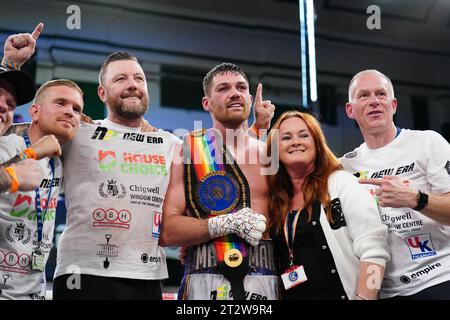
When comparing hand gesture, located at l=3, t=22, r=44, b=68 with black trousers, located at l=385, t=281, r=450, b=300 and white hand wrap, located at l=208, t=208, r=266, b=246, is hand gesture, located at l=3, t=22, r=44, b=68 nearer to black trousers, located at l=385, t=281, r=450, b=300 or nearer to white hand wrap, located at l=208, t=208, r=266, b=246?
white hand wrap, located at l=208, t=208, r=266, b=246

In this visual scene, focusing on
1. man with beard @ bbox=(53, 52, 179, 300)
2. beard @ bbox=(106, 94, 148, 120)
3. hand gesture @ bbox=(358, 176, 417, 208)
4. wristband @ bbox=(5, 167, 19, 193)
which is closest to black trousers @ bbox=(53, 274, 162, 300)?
man with beard @ bbox=(53, 52, 179, 300)

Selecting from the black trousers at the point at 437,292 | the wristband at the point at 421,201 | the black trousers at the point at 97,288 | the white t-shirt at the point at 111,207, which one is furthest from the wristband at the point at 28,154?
the black trousers at the point at 437,292

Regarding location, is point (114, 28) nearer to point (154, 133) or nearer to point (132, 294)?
point (154, 133)

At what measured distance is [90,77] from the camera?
5.34 meters

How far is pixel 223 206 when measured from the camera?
6.98 feet

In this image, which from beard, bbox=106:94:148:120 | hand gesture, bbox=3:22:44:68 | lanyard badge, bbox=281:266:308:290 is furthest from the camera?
beard, bbox=106:94:148:120

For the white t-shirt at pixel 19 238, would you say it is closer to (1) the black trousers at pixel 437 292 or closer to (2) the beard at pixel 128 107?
(2) the beard at pixel 128 107

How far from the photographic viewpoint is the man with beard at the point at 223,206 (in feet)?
6.53

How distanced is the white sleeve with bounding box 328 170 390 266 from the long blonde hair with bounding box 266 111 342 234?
56mm

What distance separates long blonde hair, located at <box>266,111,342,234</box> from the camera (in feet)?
6.72

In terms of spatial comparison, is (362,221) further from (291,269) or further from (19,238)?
(19,238)
